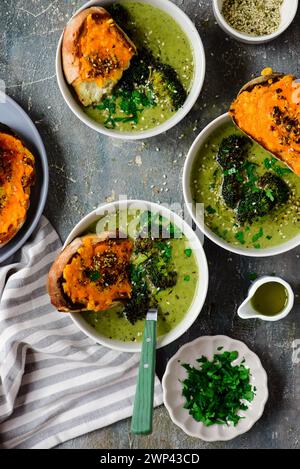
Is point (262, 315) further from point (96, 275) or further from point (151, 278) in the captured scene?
point (96, 275)

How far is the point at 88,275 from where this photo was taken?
3.17 m

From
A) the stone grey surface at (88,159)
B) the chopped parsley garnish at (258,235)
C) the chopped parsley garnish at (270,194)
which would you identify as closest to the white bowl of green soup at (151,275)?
the stone grey surface at (88,159)

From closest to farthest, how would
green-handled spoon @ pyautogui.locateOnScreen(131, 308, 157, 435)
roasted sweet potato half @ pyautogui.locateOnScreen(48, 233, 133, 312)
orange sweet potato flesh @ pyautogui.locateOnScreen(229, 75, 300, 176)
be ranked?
green-handled spoon @ pyautogui.locateOnScreen(131, 308, 157, 435) → orange sweet potato flesh @ pyautogui.locateOnScreen(229, 75, 300, 176) → roasted sweet potato half @ pyautogui.locateOnScreen(48, 233, 133, 312)

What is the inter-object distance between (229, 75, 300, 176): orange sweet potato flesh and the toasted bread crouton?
69 cm

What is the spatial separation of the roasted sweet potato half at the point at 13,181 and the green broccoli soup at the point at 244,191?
946mm

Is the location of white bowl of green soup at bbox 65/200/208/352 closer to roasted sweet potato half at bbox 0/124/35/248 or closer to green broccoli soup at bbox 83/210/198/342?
green broccoli soup at bbox 83/210/198/342

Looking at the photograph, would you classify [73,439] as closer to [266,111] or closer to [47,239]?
[47,239]

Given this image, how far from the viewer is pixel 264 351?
Answer: 11.6 ft

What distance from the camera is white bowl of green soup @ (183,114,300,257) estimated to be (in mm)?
3230

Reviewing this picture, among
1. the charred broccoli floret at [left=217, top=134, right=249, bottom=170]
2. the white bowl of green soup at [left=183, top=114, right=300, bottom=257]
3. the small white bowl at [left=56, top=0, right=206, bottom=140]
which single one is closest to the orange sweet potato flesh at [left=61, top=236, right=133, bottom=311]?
the white bowl of green soup at [left=183, top=114, right=300, bottom=257]

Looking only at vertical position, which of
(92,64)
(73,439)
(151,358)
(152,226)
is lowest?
(73,439)

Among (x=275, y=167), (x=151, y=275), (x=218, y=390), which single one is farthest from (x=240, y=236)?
(x=218, y=390)

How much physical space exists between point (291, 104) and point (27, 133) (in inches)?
59.2
